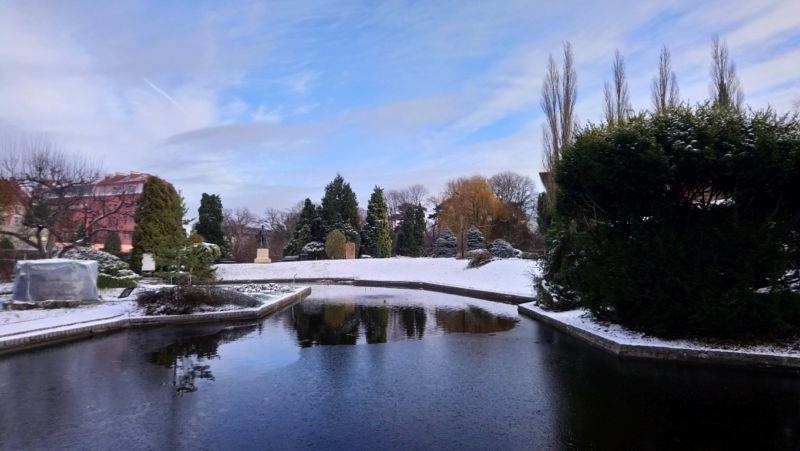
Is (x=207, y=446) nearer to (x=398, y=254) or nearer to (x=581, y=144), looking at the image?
(x=581, y=144)

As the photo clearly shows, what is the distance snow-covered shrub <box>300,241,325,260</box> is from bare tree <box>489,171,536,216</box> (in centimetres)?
2528

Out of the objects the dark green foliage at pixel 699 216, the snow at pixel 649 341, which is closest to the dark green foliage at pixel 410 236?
the snow at pixel 649 341

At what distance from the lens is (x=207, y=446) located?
495 centimetres

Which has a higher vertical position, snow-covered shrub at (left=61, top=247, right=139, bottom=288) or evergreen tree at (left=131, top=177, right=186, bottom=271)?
evergreen tree at (left=131, top=177, right=186, bottom=271)

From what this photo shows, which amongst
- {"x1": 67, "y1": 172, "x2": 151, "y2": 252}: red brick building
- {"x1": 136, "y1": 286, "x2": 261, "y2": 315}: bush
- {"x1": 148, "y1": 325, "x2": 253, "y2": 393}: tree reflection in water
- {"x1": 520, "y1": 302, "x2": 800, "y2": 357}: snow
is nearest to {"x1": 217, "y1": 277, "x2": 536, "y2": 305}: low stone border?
{"x1": 520, "y1": 302, "x2": 800, "y2": 357}: snow

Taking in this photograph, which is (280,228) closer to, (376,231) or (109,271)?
(376,231)

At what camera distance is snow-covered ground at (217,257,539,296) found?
76.9 ft

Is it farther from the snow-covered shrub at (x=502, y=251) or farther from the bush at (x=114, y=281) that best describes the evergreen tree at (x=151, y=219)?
the snow-covered shrub at (x=502, y=251)

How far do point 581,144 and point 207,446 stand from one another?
852 cm

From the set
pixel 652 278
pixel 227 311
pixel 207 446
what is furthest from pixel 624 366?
pixel 227 311

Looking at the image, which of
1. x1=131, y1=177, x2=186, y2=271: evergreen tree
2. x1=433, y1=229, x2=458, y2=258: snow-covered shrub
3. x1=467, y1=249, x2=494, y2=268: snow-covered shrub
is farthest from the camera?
x1=433, y1=229, x2=458, y2=258: snow-covered shrub

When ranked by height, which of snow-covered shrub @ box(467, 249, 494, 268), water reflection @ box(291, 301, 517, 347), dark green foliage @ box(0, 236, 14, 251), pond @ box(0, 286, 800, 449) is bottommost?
pond @ box(0, 286, 800, 449)

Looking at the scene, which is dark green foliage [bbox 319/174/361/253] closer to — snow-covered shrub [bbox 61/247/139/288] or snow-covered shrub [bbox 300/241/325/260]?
snow-covered shrub [bbox 300/241/325/260]

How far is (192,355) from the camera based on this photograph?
943 centimetres
